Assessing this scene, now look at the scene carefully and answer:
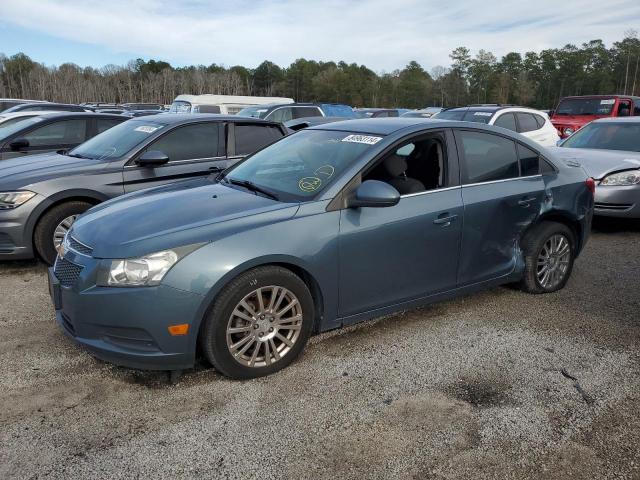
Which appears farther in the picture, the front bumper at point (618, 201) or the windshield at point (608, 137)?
the windshield at point (608, 137)

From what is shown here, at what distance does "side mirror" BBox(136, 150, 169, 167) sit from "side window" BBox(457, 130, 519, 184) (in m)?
3.08

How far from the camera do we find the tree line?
6556cm

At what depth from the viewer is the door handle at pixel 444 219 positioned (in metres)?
3.93

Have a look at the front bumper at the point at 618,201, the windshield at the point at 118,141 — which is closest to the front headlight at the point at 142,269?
the windshield at the point at 118,141

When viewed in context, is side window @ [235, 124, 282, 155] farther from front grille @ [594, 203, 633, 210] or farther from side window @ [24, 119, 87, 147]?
front grille @ [594, 203, 633, 210]

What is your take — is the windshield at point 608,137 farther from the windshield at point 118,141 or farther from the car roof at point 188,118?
the windshield at point 118,141

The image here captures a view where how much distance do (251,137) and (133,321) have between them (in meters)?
4.11

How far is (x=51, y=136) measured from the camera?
771 cm

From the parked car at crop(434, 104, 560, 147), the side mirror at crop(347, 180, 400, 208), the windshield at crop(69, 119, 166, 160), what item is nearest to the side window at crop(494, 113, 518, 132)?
the parked car at crop(434, 104, 560, 147)

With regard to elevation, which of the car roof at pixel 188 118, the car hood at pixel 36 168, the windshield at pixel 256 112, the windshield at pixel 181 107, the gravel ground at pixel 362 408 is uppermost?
the windshield at pixel 181 107

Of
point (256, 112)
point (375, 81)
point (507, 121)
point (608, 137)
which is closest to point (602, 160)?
point (608, 137)

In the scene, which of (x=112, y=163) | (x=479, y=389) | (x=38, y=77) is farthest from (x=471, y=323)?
(x=38, y=77)

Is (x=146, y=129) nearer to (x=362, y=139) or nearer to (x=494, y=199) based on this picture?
(x=362, y=139)

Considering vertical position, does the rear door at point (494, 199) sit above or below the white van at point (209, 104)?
below
